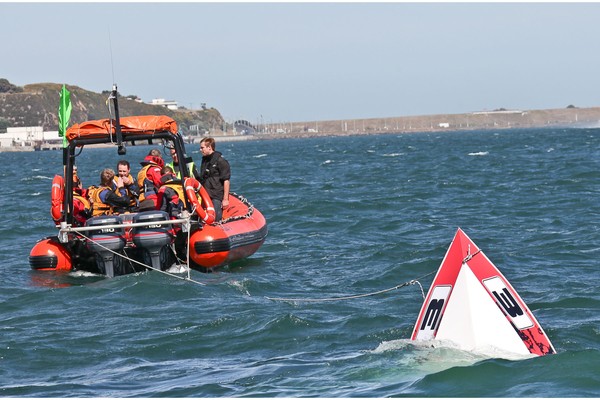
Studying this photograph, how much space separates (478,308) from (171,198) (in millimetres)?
7153

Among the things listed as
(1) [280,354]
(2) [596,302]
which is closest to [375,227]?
(2) [596,302]

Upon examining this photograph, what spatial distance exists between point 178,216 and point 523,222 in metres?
8.87

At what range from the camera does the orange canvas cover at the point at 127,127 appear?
14.9 meters

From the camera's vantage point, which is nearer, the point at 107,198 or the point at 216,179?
the point at 107,198

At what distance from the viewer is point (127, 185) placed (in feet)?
50.3

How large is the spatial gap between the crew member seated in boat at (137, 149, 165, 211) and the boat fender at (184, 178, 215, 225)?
618mm

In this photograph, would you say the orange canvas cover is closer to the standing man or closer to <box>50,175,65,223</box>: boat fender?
<box>50,175,65,223</box>: boat fender

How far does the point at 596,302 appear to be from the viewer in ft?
40.2

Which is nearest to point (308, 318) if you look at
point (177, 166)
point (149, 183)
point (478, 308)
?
point (478, 308)

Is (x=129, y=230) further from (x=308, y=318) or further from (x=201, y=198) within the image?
(x=308, y=318)

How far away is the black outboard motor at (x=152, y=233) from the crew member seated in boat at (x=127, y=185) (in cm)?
98

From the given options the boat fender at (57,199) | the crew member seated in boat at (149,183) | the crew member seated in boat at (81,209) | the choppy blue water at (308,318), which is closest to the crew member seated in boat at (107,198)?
the crew member seated in boat at (81,209)

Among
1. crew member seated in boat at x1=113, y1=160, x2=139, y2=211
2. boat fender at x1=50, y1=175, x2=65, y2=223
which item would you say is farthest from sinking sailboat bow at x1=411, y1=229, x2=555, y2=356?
boat fender at x1=50, y1=175, x2=65, y2=223

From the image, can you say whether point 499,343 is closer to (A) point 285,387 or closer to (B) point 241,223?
(A) point 285,387
